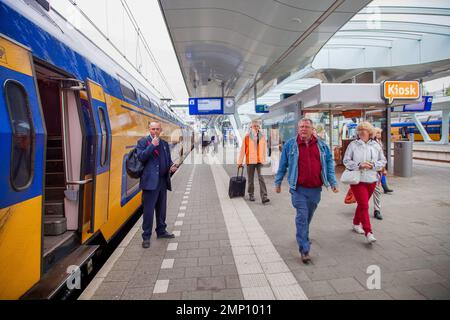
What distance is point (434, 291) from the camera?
104 inches

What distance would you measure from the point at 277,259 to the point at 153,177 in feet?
6.51

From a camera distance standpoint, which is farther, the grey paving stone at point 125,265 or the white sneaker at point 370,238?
the white sneaker at point 370,238

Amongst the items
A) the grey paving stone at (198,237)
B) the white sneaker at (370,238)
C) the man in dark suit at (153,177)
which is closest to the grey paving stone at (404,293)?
the white sneaker at (370,238)

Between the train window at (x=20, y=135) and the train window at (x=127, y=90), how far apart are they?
2928 millimetres

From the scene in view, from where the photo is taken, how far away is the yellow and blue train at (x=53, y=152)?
1.95 m

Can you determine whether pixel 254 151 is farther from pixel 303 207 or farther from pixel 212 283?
pixel 212 283

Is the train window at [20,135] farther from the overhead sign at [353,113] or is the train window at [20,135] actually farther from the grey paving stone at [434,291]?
the overhead sign at [353,113]

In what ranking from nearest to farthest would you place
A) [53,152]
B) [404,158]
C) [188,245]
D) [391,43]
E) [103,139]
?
[103,139], [53,152], [188,245], [404,158], [391,43]

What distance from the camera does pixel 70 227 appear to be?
3162 millimetres

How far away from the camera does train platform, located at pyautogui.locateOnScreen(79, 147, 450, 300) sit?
271cm

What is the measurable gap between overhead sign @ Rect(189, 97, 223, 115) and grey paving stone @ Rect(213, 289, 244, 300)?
1260 centimetres

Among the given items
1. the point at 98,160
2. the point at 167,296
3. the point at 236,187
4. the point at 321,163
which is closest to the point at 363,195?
the point at 321,163
